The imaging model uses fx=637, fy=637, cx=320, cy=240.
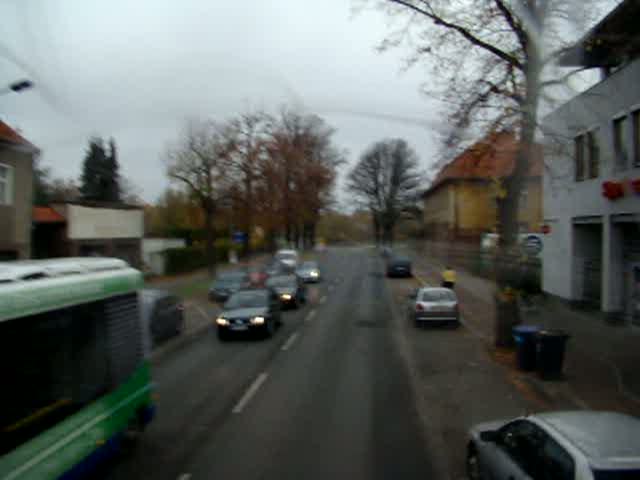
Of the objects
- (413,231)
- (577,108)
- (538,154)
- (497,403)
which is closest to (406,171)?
(413,231)

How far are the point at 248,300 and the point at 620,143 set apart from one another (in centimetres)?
1220

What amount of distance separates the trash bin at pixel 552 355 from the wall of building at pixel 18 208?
58.3 ft

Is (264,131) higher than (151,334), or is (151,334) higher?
(264,131)

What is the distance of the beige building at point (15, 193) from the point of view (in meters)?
21.8

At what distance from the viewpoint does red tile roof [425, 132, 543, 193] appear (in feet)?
54.0

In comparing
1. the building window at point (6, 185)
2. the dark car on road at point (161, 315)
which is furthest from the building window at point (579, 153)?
the building window at point (6, 185)

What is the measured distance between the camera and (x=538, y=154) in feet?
54.0

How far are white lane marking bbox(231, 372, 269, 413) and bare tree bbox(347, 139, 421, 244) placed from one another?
75.0 m

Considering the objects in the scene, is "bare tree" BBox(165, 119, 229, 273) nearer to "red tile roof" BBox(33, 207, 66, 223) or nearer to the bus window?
"red tile roof" BBox(33, 207, 66, 223)

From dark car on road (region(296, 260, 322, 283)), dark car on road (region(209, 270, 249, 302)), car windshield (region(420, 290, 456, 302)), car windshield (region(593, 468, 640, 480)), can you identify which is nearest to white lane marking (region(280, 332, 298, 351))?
car windshield (region(420, 290, 456, 302))

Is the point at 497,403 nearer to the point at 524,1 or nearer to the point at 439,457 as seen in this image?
the point at 439,457

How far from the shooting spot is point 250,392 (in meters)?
12.3

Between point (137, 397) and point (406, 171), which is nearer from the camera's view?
point (137, 397)

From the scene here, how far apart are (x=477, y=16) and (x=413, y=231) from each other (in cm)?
7295
